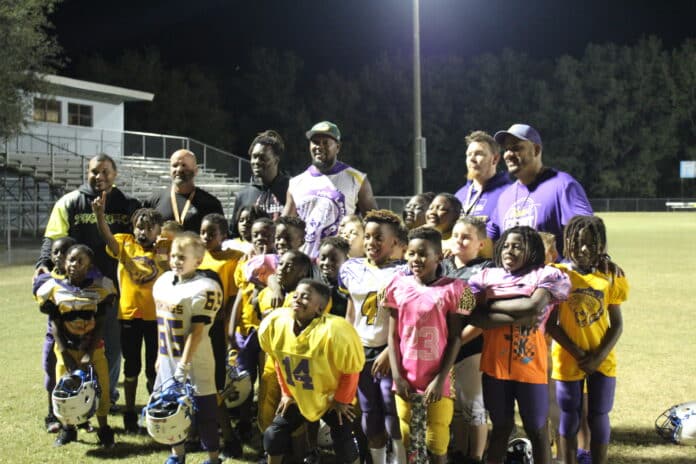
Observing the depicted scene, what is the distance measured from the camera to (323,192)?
5.28 metres

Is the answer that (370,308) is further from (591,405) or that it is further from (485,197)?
(591,405)

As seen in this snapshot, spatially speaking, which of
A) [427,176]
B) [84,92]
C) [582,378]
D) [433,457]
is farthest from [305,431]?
[427,176]

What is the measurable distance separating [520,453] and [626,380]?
3.15m

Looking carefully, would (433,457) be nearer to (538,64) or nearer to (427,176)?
(427,176)

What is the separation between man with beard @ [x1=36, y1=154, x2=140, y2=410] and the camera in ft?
17.7

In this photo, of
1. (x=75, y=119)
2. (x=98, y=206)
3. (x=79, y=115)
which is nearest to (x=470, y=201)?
(x=98, y=206)

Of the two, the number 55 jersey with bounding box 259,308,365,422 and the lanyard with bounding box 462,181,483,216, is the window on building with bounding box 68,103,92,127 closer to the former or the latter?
the lanyard with bounding box 462,181,483,216

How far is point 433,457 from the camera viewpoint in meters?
3.81

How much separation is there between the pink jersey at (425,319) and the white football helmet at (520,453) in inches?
22.2

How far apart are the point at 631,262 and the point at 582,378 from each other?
14.1 m

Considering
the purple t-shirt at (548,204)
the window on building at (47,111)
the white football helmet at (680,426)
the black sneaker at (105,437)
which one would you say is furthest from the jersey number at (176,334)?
the window on building at (47,111)

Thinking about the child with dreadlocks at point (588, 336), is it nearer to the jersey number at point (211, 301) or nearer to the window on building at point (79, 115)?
the jersey number at point (211, 301)

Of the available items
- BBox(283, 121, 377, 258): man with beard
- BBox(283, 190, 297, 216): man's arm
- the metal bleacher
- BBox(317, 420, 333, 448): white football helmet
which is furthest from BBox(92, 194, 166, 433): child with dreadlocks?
the metal bleacher

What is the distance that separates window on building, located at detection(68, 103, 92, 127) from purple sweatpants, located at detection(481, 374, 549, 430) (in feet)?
99.3
